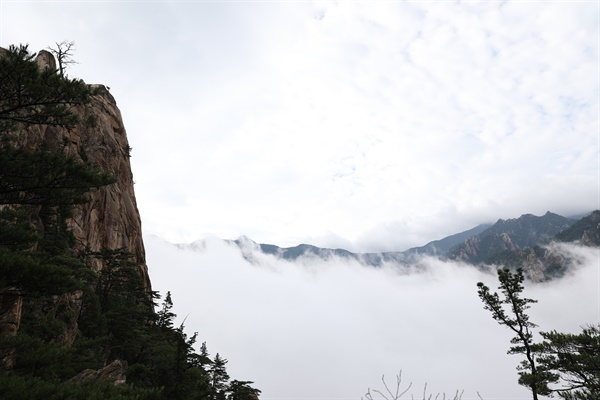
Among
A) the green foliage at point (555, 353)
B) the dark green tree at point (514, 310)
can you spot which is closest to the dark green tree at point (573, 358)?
the green foliage at point (555, 353)

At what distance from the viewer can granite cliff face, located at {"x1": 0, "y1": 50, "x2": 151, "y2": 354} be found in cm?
3114

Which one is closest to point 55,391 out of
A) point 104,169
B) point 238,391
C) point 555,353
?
point 555,353

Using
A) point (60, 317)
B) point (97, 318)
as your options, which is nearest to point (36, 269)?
point (60, 317)

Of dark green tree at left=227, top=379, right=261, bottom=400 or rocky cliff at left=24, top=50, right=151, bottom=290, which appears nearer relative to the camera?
dark green tree at left=227, top=379, right=261, bottom=400

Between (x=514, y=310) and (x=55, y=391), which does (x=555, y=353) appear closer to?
(x=514, y=310)

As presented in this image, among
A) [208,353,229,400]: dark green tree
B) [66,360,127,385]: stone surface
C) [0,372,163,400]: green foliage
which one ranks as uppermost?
[0,372,163,400]: green foliage

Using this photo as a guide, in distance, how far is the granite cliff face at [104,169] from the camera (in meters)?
31.1

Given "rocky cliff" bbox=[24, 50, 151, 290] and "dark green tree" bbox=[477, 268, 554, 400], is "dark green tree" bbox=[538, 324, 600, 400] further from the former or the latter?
"rocky cliff" bbox=[24, 50, 151, 290]

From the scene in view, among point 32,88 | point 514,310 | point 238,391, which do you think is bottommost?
point 238,391

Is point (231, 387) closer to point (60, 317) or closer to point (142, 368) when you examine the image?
point (142, 368)

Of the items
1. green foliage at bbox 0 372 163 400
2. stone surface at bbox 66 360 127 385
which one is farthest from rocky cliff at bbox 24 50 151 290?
green foliage at bbox 0 372 163 400

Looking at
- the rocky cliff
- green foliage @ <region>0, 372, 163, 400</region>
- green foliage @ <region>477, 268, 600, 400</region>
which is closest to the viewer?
green foliage @ <region>0, 372, 163, 400</region>

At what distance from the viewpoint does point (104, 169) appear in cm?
3806

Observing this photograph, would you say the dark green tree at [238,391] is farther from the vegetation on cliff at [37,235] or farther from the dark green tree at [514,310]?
the dark green tree at [514,310]
